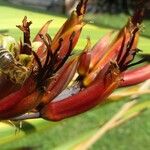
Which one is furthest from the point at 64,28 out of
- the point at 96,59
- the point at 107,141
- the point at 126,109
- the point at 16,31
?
the point at 107,141

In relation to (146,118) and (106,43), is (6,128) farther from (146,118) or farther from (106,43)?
(146,118)

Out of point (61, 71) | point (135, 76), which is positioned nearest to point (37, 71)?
point (61, 71)

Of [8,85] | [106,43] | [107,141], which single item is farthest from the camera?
[107,141]

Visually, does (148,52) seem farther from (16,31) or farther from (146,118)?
(146,118)

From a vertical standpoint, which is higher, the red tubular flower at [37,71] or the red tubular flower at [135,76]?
the red tubular flower at [37,71]

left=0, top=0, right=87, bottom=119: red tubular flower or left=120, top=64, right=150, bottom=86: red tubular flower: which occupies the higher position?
left=0, top=0, right=87, bottom=119: red tubular flower

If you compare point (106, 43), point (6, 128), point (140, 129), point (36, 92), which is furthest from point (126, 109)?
point (140, 129)

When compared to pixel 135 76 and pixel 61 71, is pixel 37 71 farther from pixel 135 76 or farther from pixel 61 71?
pixel 135 76

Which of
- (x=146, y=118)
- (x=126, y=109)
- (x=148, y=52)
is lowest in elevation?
(x=146, y=118)

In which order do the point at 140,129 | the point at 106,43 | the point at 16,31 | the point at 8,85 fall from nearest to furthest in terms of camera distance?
1. the point at 8,85
2. the point at 106,43
3. the point at 16,31
4. the point at 140,129

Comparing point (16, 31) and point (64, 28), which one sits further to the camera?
point (16, 31)

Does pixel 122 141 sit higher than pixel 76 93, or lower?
lower
